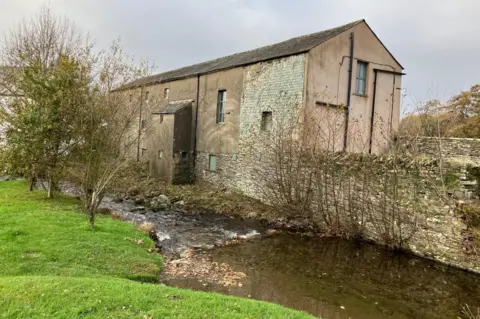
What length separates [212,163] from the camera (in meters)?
20.8

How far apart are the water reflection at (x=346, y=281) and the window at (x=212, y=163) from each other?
9413 mm

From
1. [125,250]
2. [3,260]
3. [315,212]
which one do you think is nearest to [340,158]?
[315,212]

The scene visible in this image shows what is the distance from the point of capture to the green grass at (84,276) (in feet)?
15.1

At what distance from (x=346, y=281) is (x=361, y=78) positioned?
38.4ft

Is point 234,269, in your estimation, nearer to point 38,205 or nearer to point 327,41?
point 38,205

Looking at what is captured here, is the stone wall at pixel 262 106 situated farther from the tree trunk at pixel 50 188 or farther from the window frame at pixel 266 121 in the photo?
the tree trunk at pixel 50 188

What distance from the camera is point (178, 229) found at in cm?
1229

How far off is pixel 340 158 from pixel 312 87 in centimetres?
398

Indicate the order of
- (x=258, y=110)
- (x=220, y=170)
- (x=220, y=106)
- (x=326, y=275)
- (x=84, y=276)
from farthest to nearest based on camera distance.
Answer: (x=220, y=106) < (x=220, y=170) < (x=258, y=110) < (x=326, y=275) < (x=84, y=276)

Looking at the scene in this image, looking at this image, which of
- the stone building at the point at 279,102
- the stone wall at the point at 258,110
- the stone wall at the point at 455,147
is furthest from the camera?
the stone wall at the point at 455,147

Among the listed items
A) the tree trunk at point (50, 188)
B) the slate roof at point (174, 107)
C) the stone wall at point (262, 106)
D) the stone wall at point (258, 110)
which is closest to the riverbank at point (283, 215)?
the stone wall at point (258, 110)

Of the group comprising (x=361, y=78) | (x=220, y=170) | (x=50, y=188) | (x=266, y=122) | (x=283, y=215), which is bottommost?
(x=283, y=215)

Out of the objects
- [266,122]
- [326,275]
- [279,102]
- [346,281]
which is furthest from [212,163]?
[346,281]

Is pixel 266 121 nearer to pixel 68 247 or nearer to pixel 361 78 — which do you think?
pixel 361 78
